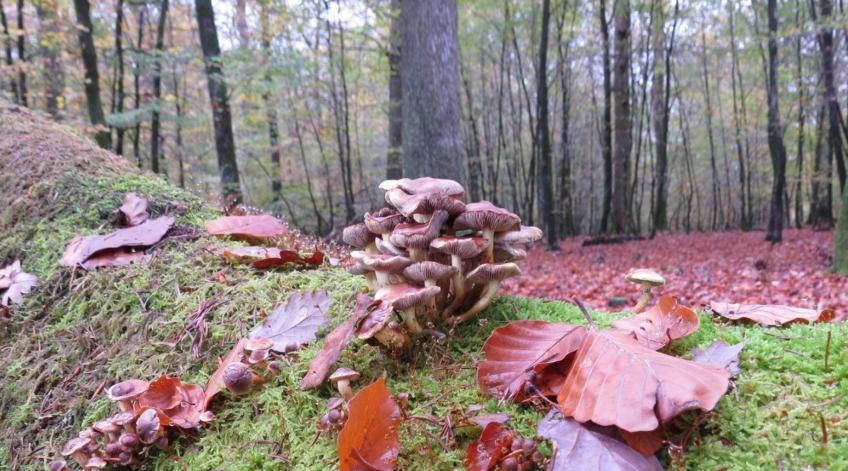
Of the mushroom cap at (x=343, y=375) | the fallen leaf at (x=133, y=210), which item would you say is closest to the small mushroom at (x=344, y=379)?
the mushroom cap at (x=343, y=375)

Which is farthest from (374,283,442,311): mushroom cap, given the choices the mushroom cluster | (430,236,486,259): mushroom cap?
(430,236,486,259): mushroom cap

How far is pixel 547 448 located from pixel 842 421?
66 cm

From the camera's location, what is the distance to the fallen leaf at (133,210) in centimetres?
270

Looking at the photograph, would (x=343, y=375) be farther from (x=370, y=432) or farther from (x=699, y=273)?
(x=699, y=273)

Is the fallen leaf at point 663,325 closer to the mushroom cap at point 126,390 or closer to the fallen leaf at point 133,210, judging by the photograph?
the mushroom cap at point 126,390

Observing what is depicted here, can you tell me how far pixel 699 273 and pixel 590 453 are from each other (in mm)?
9649

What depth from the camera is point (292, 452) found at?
1.31 m

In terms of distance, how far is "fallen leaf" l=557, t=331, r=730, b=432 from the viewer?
1.02m

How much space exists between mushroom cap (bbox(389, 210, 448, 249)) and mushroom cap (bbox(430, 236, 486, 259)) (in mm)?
28

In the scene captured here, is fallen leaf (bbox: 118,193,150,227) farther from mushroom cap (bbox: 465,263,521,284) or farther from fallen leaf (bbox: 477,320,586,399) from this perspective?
fallen leaf (bbox: 477,320,586,399)

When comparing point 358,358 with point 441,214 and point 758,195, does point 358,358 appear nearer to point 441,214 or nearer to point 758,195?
point 441,214

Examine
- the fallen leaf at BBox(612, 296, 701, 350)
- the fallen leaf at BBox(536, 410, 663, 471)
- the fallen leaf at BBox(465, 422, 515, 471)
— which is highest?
the fallen leaf at BBox(612, 296, 701, 350)

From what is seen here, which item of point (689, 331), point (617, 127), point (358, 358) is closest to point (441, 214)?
point (358, 358)

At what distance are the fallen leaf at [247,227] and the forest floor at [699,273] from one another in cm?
300
